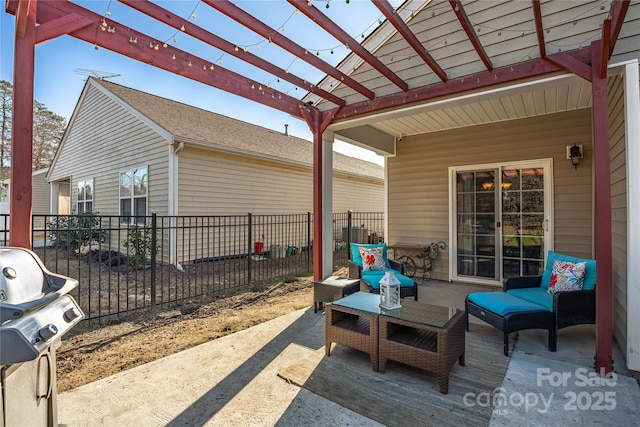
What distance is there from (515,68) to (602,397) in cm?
292

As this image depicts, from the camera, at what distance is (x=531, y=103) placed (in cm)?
443

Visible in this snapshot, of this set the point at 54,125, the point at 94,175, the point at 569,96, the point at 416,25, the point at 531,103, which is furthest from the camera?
the point at 54,125

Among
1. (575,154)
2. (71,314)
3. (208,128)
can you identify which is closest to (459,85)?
(575,154)

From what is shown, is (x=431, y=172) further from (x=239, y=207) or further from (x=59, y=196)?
(x=59, y=196)

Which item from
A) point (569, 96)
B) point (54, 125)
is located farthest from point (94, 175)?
point (54, 125)

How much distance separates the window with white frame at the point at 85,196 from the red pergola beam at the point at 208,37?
9.61 metres

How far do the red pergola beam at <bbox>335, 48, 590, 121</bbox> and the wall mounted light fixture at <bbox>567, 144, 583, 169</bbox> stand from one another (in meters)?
2.29

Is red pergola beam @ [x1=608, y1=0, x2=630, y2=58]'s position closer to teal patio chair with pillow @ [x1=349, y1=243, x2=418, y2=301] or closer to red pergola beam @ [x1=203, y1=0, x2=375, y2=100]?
red pergola beam @ [x1=203, y1=0, x2=375, y2=100]

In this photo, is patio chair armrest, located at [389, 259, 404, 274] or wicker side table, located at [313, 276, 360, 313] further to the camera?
patio chair armrest, located at [389, 259, 404, 274]

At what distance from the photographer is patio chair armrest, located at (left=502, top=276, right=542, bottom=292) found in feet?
12.2

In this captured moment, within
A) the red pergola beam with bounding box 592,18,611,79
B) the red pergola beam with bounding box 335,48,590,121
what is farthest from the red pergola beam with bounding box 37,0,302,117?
the red pergola beam with bounding box 592,18,611,79

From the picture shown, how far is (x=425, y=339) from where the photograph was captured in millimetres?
2562

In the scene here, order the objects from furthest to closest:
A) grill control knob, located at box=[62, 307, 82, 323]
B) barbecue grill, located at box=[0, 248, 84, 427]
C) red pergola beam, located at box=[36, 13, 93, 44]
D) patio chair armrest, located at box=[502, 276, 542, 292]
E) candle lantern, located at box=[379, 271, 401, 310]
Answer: patio chair armrest, located at box=[502, 276, 542, 292]
candle lantern, located at box=[379, 271, 401, 310]
red pergola beam, located at box=[36, 13, 93, 44]
grill control knob, located at box=[62, 307, 82, 323]
barbecue grill, located at box=[0, 248, 84, 427]

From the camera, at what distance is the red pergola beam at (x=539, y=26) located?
7.46 ft
